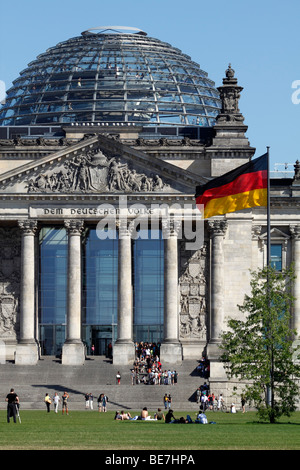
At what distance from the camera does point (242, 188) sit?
7944 centimetres

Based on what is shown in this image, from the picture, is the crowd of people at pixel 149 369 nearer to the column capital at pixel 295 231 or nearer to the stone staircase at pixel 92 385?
the stone staircase at pixel 92 385

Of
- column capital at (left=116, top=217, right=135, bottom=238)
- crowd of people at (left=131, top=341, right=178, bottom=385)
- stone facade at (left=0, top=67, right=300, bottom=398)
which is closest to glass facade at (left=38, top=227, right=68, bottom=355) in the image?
stone facade at (left=0, top=67, right=300, bottom=398)

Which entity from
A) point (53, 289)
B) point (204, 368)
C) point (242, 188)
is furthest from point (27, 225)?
point (242, 188)

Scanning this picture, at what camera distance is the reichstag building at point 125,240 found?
362ft

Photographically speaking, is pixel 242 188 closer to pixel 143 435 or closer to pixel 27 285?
pixel 143 435

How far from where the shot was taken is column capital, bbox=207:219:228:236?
111m

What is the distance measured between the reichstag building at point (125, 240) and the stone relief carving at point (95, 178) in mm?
81

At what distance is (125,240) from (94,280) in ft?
18.1

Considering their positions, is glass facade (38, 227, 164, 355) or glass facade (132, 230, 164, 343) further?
glass facade (132, 230, 164, 343)

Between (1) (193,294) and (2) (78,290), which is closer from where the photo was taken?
(2) (78,290)

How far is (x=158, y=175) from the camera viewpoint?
11100 centimetres

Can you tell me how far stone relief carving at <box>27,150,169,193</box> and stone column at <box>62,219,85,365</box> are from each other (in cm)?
309

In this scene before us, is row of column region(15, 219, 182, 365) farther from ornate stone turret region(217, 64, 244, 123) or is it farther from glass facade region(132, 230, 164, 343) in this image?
ornate stone turret region(217, 64, 244, 123)
